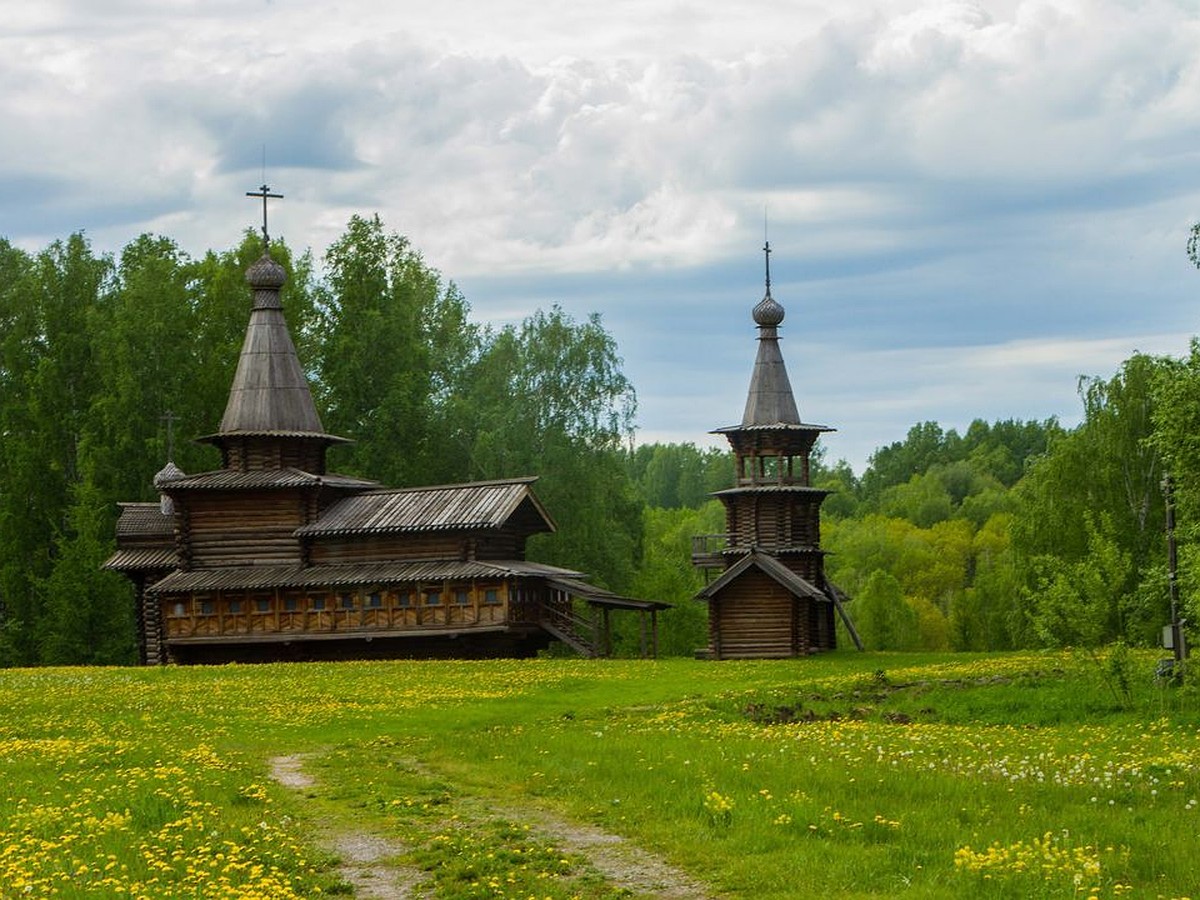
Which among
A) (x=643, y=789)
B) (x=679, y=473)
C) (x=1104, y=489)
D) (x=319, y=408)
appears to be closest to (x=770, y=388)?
(x=1104, y=489)

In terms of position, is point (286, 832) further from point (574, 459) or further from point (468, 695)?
point (574, 459)

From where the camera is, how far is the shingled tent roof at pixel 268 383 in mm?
55750

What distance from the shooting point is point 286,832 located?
588 inches

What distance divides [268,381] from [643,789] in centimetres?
4235

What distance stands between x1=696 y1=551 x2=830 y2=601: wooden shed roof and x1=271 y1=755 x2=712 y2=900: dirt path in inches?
1371

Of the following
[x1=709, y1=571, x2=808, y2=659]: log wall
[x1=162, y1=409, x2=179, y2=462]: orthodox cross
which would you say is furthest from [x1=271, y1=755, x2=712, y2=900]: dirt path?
[x1=162, y1=409, x2=179, y2=462]: orthodox cross

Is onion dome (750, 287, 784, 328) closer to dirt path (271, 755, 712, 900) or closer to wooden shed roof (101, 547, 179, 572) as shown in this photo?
wooden shed roof (101, 547, 179, 572)

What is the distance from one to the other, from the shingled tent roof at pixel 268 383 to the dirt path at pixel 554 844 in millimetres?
40900

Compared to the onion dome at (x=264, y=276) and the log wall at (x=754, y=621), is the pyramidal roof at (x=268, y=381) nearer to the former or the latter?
the onion dome at (x=264, y=276)

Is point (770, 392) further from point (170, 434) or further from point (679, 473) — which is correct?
point (679, 473)

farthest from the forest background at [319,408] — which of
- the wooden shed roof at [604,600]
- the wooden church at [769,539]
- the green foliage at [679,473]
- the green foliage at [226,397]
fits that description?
the green foliage at [679,473]

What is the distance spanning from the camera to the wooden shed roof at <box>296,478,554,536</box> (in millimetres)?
50938

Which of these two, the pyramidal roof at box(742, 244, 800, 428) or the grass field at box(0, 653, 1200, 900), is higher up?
the pyramidal roof at box(742, 244, 800, 428)

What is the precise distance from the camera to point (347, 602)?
5250 centimetres
